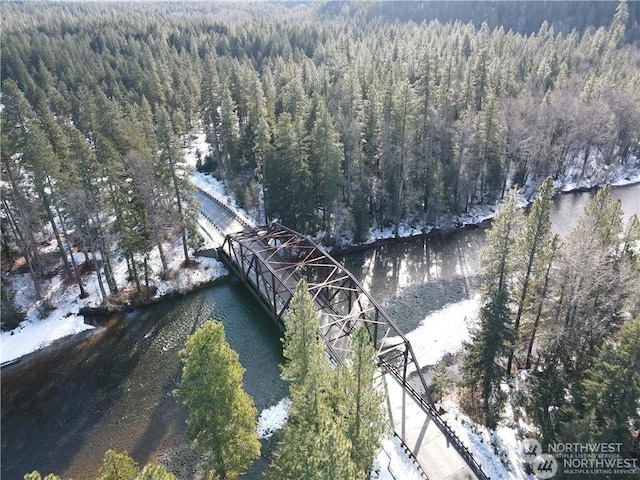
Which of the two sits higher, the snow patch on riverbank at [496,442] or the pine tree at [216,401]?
the pine tree at [216,401]

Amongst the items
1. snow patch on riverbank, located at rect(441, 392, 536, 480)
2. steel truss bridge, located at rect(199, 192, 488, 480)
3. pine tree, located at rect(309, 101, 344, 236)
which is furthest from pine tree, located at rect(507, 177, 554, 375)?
pine tree, located at rect(309, 101, 344, 236)

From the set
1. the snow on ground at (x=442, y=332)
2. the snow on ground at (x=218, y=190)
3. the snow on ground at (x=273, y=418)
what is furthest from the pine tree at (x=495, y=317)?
the snow on ground at (x=218, y=190)

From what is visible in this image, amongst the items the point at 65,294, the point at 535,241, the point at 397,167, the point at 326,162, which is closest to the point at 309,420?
the point at 535,241

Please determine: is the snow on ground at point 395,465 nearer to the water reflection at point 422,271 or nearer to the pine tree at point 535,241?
the pine tree at point 535,241

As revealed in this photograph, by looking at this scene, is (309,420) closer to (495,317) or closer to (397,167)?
(495,317)

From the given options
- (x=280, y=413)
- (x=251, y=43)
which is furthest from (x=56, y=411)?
(x=251, y=43)
